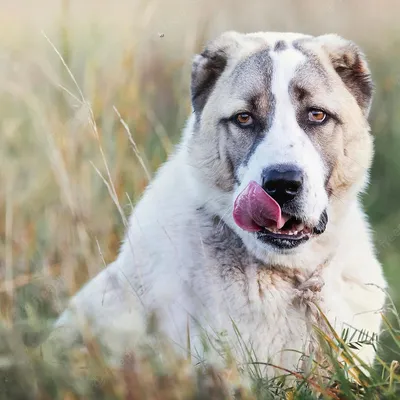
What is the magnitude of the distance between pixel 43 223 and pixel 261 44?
181 centimetres

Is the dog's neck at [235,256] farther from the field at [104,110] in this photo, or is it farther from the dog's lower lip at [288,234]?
the field at [104,110]

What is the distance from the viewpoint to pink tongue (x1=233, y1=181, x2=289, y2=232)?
2.91m

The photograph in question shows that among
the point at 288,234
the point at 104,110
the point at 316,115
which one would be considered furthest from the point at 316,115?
the point at 104,110

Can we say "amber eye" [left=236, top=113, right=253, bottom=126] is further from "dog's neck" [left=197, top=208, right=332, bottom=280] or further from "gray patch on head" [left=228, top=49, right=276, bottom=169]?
"dog's neck" [left=197, top=208, right=332, bottom=280]

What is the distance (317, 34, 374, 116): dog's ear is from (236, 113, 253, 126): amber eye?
462 mm

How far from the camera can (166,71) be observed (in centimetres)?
510

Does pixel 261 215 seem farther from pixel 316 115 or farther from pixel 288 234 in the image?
pixel 316 115

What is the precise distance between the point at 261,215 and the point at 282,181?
0.49ft

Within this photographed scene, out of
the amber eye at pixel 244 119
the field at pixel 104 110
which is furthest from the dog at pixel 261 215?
the field at pixel 104 110

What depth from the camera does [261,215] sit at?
294 cm

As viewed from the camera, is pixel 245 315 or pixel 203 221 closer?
pixel 245 315

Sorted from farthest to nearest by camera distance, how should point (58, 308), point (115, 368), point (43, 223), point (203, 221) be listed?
point (43, 223) < point (203, 221) < point (58, 308) < point (115, 368)

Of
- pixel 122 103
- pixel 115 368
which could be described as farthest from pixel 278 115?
pixel 122 103

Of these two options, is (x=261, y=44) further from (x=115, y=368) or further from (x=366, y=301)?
(x=115, y=368)
